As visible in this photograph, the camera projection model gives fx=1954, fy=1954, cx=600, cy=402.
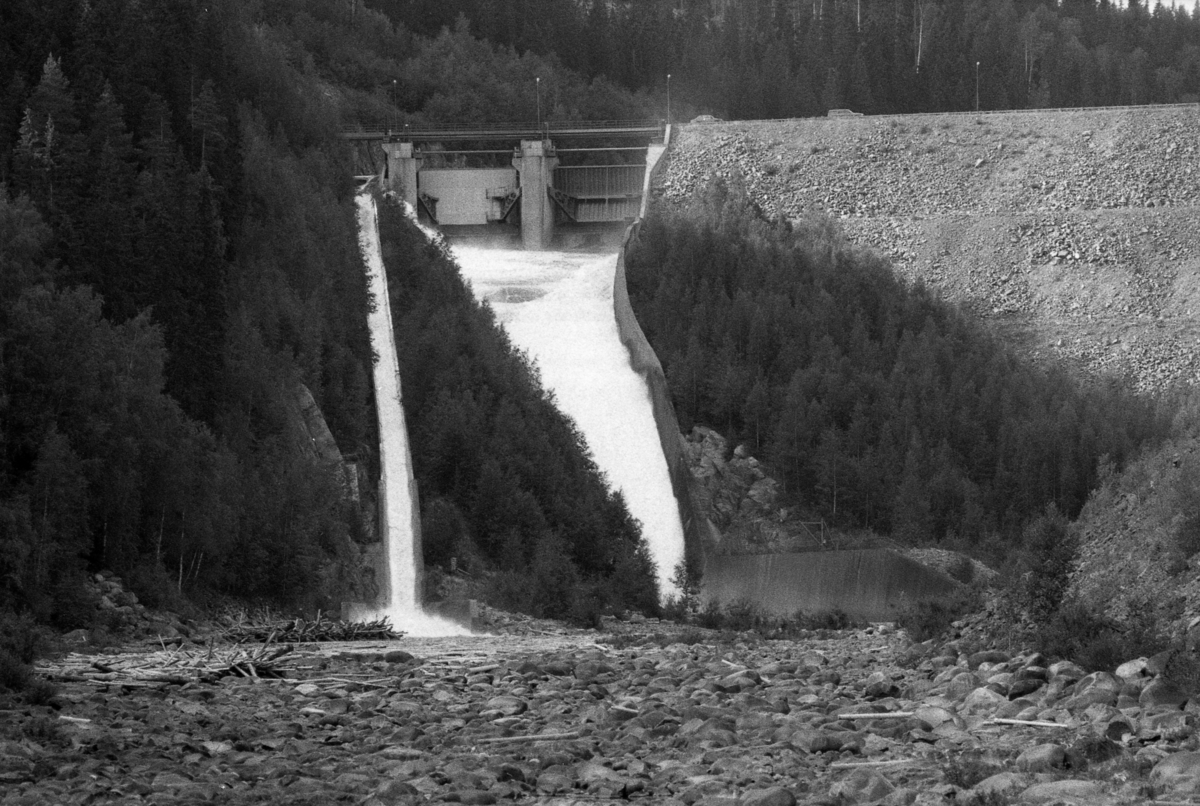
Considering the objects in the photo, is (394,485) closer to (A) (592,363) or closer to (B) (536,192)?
(A) (592,363)

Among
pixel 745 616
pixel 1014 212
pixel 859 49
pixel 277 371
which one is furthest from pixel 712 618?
pixel 859 49

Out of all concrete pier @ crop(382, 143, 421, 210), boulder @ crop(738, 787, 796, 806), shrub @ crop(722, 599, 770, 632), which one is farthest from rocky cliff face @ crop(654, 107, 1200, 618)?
boulder @ crop(738, 787, 796, 806)

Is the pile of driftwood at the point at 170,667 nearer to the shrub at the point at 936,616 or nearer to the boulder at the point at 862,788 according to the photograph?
the shrub at the point at 936,616

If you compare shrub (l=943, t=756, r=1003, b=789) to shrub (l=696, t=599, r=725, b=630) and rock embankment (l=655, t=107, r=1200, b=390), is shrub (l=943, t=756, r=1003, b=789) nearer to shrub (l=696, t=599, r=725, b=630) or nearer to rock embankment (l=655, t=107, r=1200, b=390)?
shrub (l=696, t=599, r=725, b=630)

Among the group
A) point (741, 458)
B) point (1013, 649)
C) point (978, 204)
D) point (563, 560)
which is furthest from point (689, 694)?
point (978, 204)

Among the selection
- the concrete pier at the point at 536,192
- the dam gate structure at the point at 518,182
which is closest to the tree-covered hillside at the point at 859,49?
the dam gate structure at the point at 518,182

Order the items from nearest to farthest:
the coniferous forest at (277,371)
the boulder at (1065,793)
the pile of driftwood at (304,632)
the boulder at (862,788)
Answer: the boulder at (1065,793) < the boulder at (862,788) < the pile of driftwood at (304,632) < the coniferous forest at (277,371)

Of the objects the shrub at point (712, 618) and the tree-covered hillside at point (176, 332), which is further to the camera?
the shrub at point (712, 618)
